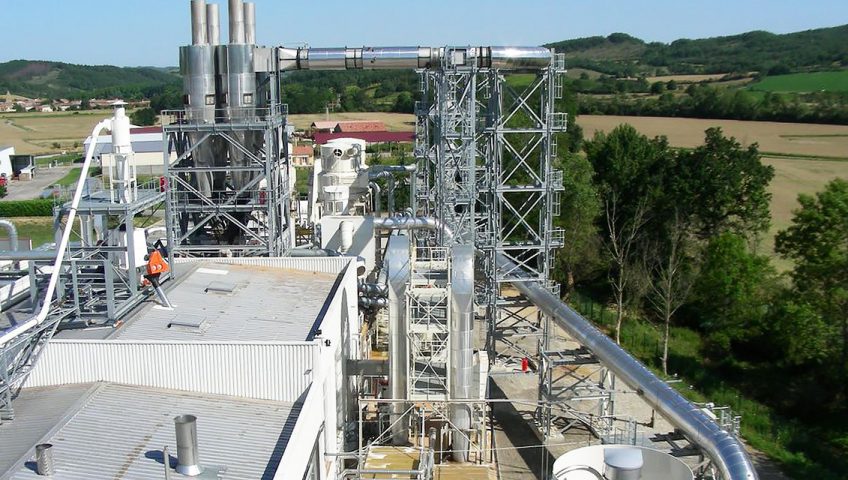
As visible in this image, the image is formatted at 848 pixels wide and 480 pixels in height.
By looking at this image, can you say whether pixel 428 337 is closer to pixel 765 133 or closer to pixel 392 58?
pixel 392 58

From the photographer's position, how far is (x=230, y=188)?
2859cm

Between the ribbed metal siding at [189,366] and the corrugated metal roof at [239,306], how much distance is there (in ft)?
3.14

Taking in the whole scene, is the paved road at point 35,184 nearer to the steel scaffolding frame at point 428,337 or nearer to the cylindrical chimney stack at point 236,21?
the cylindrical chimney stack at point 236,21

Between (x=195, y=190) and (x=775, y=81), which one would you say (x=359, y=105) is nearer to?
(x=775, y=81)

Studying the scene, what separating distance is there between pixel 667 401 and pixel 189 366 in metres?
9.98

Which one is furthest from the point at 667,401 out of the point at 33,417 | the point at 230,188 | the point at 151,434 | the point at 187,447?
the point at 230,188

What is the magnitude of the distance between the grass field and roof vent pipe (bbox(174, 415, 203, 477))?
120928mm

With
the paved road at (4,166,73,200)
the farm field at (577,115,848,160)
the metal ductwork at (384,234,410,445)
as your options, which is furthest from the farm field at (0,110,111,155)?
the metal ductwork at (384,234,410,445)

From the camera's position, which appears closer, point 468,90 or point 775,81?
point 468,90

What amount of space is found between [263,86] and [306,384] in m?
14.5

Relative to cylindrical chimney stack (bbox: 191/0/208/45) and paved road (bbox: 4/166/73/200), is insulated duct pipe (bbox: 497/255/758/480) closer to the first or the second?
cylindrical chimney stack (bbox: 191/0/208/45)

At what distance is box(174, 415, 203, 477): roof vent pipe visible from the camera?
13320mm

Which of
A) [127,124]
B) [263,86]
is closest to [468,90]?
[263,86]

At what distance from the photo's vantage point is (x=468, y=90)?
27.2 m
